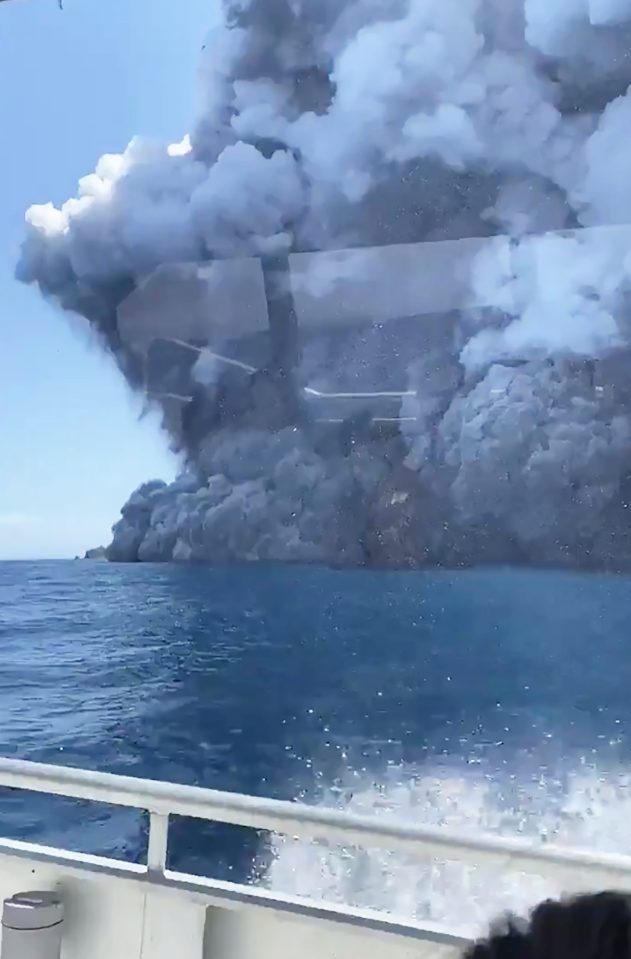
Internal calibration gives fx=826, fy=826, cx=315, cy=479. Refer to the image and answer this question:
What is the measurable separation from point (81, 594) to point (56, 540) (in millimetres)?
278

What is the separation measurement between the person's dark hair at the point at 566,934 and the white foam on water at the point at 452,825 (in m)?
1.79

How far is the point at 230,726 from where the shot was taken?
293 centimetres

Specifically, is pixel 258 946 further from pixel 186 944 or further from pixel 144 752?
pixel 144 752

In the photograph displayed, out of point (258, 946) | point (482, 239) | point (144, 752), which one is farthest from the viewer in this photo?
point (482, 239)

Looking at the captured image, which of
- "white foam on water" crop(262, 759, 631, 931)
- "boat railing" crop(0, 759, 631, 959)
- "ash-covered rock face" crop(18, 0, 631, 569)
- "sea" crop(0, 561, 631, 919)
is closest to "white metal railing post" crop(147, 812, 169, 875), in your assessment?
"boat railing" crop(0, 759, 631, 959)

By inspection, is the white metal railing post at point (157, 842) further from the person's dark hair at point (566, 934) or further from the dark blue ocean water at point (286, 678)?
the dark blue ocean water at point (286, 678)

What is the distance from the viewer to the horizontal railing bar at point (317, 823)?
0.82 m

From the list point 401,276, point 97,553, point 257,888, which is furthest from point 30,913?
point 401,276

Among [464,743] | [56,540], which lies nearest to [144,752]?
[56,540]

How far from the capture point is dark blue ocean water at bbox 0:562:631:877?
8.75 feet

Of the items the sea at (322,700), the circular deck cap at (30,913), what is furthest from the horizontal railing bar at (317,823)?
the sea at (322,700)

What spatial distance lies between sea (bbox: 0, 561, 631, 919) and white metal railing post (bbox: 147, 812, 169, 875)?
1.45 metres

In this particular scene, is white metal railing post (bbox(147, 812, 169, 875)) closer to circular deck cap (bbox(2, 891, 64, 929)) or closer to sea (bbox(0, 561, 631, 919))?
circular deck cap (bbox(2, 891, 64, 929))

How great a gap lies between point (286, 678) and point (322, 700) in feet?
0.50
